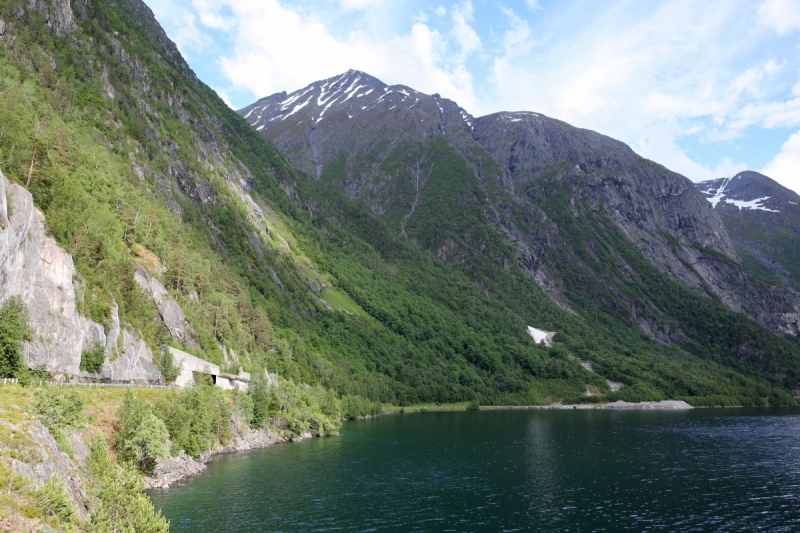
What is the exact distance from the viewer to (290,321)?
17200 centimetres

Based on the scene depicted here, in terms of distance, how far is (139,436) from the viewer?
5138 cm

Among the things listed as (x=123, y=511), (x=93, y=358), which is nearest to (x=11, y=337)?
(x=93, y=358)

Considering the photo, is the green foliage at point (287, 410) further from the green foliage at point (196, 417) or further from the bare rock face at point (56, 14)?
the bare rock face at point (56, 14)

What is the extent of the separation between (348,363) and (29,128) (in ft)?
405

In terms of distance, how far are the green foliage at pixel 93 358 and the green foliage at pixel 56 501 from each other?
38.6 meters

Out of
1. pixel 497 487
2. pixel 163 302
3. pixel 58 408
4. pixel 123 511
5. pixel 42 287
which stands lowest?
pixel 497 487

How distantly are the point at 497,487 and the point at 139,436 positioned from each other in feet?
133

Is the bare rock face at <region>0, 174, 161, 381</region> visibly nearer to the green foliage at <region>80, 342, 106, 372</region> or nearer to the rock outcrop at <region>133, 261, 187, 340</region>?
the green foliage at <region>80, 342, 106, 372</region>

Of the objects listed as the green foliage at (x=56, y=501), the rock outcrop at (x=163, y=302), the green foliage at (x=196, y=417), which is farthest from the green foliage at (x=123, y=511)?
the rock outcrop at (x=163, y=302)

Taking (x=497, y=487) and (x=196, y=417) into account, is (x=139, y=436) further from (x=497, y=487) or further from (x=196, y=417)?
(x=497, y=487)

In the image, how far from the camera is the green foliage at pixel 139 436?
51031 mm

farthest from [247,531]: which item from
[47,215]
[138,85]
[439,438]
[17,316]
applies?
[138,85]

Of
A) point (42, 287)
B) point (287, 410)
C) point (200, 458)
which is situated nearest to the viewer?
point (42, 287)

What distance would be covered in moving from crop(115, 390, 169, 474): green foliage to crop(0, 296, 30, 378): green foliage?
10380 millimetres
